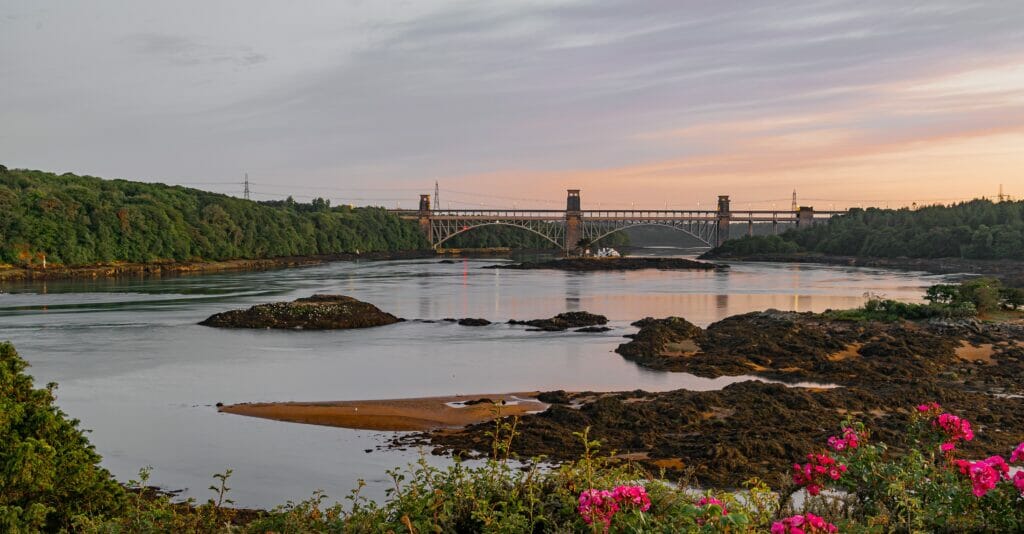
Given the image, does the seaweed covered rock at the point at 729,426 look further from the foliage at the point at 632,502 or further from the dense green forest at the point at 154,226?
the dense green forest at the point at 154,226

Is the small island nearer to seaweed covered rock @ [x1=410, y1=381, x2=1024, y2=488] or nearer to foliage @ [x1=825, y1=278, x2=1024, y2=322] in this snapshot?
foliage @ [x1=825, y1=278, x2=1024, y2=322]

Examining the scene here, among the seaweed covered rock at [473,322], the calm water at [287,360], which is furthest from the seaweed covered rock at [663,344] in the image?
the seaweed covered rock at [473,322]

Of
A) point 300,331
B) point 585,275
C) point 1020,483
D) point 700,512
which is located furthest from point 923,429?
point 585,275

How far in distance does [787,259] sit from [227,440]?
137m

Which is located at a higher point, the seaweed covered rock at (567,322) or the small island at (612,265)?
the small island at (612,265)

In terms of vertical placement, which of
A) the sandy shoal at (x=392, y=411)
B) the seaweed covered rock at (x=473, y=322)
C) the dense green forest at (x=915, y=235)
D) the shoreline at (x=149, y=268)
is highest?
the dense green forest at (x=915, y=235)

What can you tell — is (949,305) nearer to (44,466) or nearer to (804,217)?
(44,466)

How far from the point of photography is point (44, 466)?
10914 millimetres

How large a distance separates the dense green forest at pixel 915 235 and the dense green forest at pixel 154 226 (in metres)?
68.6

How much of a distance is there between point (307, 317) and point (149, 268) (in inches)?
2589

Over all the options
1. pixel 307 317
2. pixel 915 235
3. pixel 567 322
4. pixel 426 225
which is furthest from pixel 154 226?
pixel 915 235

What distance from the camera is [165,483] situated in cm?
1806

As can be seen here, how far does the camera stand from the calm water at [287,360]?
2031cm

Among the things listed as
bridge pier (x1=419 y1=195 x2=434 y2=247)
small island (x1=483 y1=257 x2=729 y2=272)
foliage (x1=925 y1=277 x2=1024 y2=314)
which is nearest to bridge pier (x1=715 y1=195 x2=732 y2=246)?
small island (x1=483 y1=257 x2=729 y2=272)
